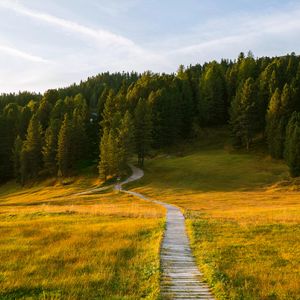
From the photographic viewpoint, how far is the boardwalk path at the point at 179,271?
13.1 meters

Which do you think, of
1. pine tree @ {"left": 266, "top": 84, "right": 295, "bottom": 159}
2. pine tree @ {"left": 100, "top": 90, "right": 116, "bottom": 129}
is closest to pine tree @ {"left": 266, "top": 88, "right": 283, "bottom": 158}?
pine tree @ {"left": 266, "top": 84, "right": 295, "bottom": 159}

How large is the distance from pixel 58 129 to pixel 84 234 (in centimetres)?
6984

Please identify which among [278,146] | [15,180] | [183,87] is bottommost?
[15,180]

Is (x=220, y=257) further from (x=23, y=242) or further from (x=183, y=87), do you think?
(x=183, y=87)

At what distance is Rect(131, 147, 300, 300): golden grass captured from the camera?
1448 cm

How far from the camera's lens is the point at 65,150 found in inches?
3312

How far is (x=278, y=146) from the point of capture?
81375mm

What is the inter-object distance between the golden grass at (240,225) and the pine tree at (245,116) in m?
16.4

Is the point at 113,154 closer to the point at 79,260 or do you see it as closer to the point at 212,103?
the point at 212,103

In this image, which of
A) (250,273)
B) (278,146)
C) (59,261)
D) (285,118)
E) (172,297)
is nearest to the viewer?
(172,297)

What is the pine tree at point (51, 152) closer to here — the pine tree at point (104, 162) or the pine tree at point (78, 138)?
the pine tree at point (78, 138)

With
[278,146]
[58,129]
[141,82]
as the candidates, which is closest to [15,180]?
[58,129]

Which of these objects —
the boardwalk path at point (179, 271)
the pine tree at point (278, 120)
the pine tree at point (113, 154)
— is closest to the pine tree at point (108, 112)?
the pine tree at point (113, 154)

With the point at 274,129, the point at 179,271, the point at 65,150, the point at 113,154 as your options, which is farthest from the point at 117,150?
the point at 179,271
